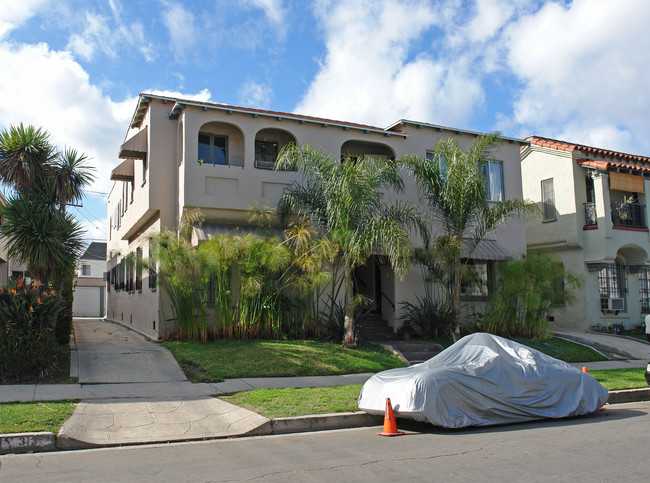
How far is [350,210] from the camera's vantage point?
14453 mm

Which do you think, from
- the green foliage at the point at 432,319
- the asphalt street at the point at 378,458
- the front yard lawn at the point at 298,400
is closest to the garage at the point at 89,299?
the green foliage at the point at 432,319

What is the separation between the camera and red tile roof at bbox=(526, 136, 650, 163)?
22.1 meters

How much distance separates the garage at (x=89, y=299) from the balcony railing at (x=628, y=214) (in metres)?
32.1

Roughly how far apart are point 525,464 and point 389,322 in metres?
11.9

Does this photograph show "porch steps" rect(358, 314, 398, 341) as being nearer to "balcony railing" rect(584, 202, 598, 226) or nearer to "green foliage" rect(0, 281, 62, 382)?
"green foliage" rect(0, 281, 62, 382)

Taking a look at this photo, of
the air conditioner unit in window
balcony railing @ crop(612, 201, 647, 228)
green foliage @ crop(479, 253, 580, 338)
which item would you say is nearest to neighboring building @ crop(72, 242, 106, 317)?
green foliage @ crop(479, 253, 580, 338)

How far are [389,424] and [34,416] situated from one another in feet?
15.6

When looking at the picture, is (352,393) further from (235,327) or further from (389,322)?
(389,322)

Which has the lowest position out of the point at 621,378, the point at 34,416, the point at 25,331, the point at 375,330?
the point at 621,378

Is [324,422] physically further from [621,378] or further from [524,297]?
[524,297]

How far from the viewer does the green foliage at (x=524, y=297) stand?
17.2 m

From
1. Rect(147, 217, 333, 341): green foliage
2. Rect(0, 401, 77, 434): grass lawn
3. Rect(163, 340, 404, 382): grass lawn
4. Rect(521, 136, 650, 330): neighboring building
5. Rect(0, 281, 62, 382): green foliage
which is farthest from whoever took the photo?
Rect(521, 136, 650, 330): neighboring building

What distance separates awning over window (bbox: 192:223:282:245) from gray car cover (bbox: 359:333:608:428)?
7.45 m

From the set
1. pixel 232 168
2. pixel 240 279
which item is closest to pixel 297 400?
pixel 240 279
